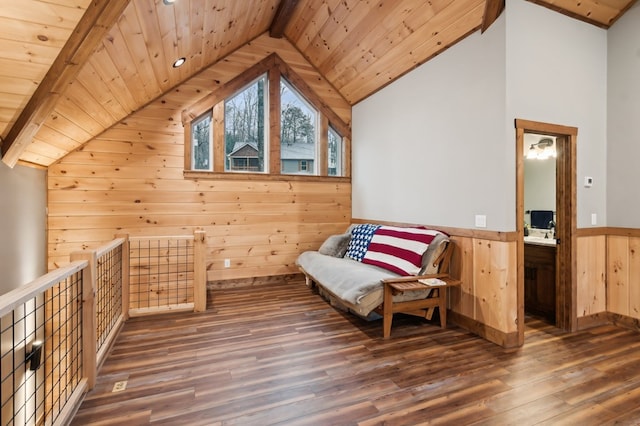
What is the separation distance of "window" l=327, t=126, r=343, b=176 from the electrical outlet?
3.90m

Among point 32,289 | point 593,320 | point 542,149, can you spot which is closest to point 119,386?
point 32,289

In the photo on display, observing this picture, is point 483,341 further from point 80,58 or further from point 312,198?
point 80,58

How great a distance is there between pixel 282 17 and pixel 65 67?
305cm

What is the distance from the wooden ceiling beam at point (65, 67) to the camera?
75.5 inches

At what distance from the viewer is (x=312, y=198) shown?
5.20 m

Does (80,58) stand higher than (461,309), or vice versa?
(80,58)

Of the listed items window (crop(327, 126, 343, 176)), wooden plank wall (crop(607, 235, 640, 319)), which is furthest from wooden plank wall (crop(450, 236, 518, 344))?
window (crop(327, 126, 343, 176))

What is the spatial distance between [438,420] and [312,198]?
3.65 m

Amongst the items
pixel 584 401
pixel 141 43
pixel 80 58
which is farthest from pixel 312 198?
pixel 584 401

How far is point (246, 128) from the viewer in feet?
16.3

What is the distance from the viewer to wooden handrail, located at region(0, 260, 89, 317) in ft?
4.49

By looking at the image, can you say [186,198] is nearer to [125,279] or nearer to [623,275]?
[125,279]

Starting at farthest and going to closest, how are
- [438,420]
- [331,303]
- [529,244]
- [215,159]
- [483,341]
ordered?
1. [215,159]
2. [331,303]
3. [529,244]
4. [483,341]
5. [438,420]

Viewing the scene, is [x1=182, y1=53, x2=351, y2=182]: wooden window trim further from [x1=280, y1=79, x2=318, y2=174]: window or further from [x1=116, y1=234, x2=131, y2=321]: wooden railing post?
[x1=116, y1=234, x2=131, y2=321]: wooden railing post
